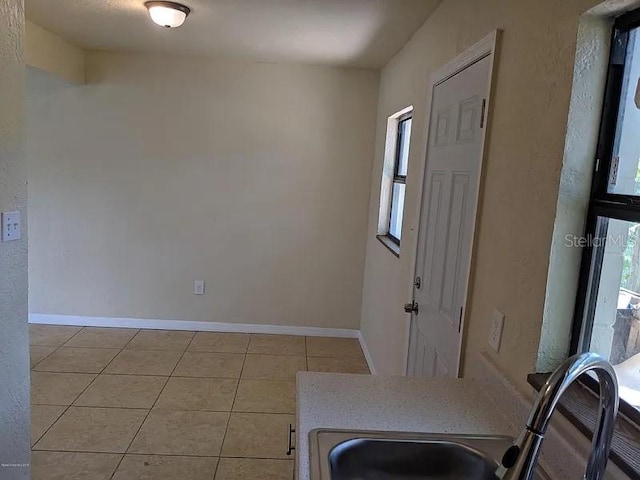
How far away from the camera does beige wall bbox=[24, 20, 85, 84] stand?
130 inches

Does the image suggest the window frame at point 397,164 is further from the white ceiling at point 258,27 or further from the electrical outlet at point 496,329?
the electrical outlet at point 496,329

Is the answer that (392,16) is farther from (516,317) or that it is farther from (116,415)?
(116,415)

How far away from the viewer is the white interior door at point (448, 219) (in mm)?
1831

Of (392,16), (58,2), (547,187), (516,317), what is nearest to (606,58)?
(547,187)

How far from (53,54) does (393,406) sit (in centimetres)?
356

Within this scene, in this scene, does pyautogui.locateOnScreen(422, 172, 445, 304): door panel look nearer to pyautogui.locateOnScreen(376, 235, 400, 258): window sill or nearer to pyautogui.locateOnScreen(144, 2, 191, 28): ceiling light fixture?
pyautogui.locateOnScreen(376, 235, 400, 258): window sill

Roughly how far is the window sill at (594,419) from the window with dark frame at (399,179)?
7.44 ft

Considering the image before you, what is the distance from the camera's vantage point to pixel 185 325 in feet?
14.6

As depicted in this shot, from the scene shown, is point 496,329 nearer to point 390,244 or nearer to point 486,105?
point 486,105

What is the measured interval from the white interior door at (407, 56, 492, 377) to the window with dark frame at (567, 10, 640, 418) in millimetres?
542

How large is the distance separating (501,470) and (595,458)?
168 mm

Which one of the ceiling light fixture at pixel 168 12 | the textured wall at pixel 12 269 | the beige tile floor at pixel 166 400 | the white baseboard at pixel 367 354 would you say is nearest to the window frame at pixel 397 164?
the white baseboard at pixel 367 354

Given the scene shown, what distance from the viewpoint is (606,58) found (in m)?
1.18

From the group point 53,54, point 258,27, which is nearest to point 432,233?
point 258,27
